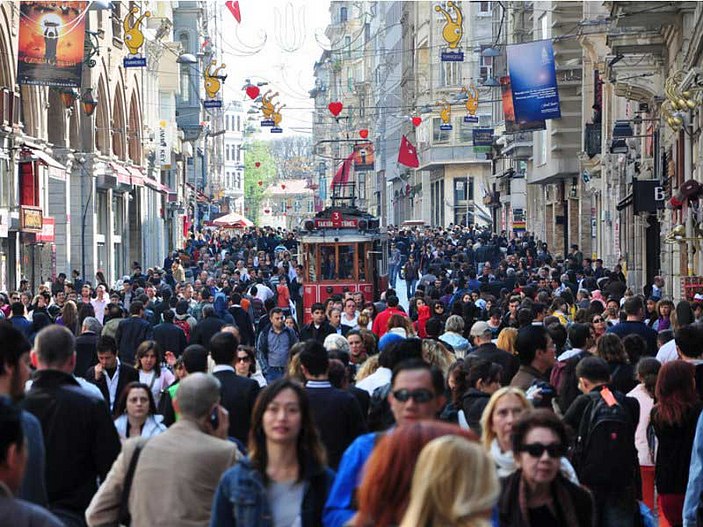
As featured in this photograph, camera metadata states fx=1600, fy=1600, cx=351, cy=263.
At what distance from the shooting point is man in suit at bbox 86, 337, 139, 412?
37.6ft

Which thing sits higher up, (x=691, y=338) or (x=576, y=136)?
(x=576, y=136)

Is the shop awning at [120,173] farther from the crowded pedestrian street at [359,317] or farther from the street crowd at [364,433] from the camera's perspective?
the street crowd at [364,433]

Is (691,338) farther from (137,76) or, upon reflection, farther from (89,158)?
(137,76)

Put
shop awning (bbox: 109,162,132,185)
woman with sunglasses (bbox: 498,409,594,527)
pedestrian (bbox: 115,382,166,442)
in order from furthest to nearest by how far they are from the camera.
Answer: shop awning (bbox: 109,162,132,185) → pedestrian (bbox: 115,382,166,442) → woman with sunglasses (bbox: 498,409,594,527)

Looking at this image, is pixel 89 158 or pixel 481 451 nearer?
pixel 481 451

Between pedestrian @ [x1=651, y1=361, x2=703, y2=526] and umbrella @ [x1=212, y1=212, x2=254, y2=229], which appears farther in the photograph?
umbrella @ [x1=212, y1=212, x2=254, y2=229]

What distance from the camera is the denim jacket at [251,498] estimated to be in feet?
19.4

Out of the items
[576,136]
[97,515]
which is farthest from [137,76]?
[97,515]

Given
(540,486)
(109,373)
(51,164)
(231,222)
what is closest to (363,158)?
(231,222)

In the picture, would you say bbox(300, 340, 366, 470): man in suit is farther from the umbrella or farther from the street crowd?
the umbrella

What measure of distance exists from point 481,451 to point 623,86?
90.5 ft

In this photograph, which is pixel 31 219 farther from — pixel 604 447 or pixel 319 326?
pixel 604 447

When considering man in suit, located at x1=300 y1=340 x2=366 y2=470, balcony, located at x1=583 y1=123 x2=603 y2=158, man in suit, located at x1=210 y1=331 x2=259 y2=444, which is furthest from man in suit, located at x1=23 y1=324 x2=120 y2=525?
balcony, located at x1=583 y1=123 x2=603 y2=158

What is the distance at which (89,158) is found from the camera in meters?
44.2
